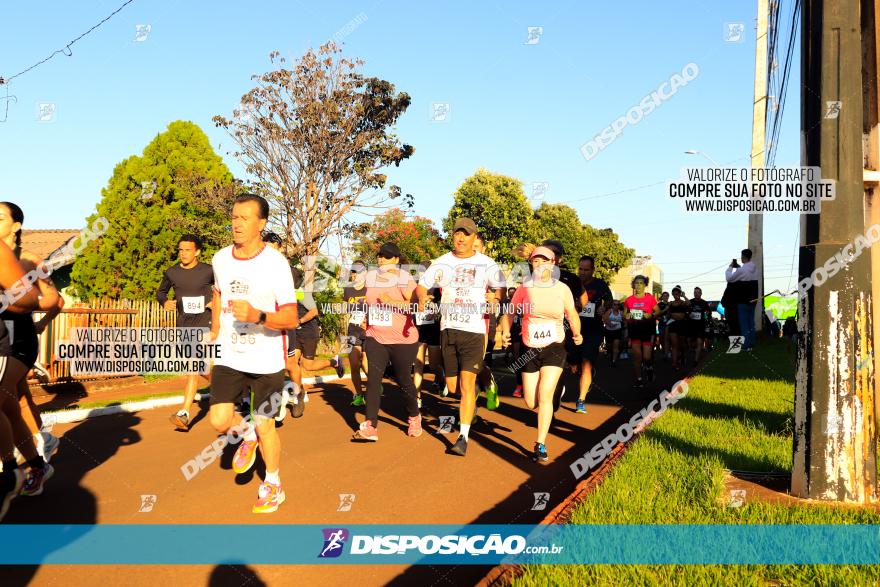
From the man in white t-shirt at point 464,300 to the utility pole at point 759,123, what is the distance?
18.5m

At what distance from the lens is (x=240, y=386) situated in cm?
534

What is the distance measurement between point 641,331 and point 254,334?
9.23 meters

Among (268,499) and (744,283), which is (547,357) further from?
(744,283)

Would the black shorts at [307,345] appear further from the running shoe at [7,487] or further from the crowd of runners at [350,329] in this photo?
the running shoe at [7,487]

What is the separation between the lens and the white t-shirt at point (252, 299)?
204 inches

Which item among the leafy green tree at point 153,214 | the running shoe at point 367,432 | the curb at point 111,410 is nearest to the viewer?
the running shoe at point 367,432

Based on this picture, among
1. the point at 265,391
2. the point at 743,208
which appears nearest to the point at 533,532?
the point at 265,391

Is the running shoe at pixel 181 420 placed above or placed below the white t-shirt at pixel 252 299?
below

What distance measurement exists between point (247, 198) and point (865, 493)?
4.66 meters

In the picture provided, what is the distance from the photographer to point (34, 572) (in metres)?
3.95

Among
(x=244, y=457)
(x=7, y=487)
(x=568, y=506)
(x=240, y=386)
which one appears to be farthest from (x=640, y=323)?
(x=7, y=487)

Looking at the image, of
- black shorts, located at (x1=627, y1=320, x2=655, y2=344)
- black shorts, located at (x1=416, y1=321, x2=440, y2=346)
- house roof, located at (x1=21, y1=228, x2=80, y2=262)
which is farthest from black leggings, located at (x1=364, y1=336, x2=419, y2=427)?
house roof, located at (x1=21, y1=228, x2=80, y2=262)

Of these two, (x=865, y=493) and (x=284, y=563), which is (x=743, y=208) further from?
(x=284, y=563)

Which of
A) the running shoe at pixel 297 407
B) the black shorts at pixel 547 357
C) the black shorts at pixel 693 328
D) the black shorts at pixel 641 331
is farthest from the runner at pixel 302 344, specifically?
the black shorts at pixel 693 328
